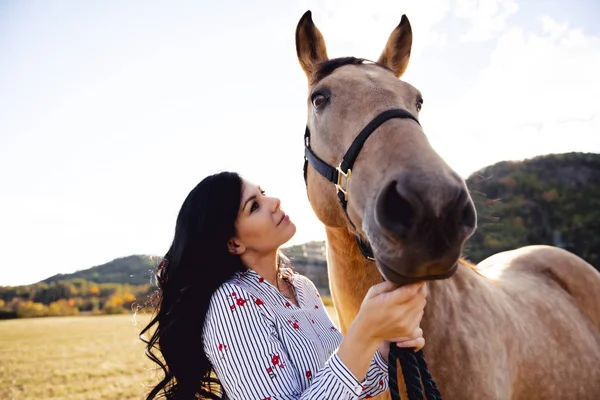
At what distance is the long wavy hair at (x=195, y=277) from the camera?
2.13 metres

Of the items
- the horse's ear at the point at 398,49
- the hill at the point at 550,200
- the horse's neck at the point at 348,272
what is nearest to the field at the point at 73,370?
the horse's neck at the point at 348,272

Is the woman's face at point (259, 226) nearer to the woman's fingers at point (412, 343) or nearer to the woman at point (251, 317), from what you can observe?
the woman at point (251, 317)

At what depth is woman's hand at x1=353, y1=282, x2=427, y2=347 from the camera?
152 cm

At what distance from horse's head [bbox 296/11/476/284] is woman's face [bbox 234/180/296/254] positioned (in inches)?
9.9

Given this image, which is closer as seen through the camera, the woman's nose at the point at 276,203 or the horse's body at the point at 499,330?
the horse's body at the point at 499,330

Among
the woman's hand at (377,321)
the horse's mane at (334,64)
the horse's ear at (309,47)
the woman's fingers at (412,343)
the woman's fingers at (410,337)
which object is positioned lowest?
the woman's fingers at (412,343)

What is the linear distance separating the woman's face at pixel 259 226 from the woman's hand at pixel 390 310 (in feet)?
3.05

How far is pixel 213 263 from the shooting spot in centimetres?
230

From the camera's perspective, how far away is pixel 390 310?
1520 millimetres

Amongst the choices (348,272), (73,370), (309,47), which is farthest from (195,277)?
(73,370)

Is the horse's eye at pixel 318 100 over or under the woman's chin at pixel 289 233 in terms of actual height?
over

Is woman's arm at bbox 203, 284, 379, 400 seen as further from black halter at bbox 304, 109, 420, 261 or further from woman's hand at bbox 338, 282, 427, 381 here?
black halter at bbox 304, 109, 420, 261

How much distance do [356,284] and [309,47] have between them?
6.05ft

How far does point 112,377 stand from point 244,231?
38.1ft
